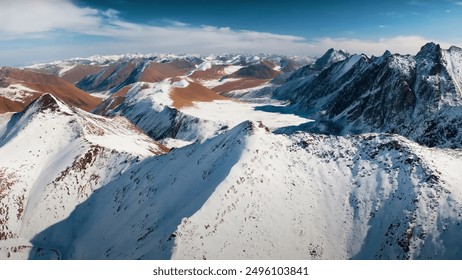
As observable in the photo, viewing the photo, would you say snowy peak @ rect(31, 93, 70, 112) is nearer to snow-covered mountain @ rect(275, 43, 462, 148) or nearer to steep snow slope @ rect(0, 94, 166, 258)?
steep snow slope @ rect(0, 94, 166, 258)

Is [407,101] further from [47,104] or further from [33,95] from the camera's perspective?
[33,95]

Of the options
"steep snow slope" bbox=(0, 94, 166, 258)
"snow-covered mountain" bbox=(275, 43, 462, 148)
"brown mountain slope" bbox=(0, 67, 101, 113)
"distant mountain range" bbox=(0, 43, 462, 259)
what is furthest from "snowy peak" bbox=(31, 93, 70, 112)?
"snow-covered mountain" bbox=(275, 43, 462, 148)

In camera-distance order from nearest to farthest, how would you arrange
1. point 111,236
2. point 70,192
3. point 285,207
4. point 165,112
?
point 285,207, point 111,236, point 70,192, point 165,112

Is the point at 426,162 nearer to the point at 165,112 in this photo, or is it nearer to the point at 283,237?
the point at 283,237

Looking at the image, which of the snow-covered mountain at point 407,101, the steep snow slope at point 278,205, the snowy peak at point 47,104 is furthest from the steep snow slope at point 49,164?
the snow-covered mountain at point 407,101

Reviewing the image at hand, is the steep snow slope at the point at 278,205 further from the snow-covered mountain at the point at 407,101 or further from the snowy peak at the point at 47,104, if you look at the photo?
the snow-covered mountain at the point at 407,101

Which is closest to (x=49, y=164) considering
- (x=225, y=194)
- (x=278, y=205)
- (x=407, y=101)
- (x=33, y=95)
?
(x=225, y=194)

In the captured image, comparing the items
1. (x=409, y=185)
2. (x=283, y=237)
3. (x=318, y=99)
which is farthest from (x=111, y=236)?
(x=318, y=99)
